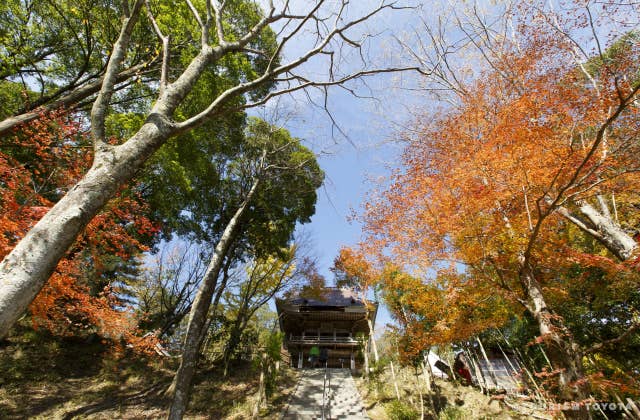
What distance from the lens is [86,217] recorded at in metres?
2.02

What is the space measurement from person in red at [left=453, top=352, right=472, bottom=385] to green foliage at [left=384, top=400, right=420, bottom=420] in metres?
7.32

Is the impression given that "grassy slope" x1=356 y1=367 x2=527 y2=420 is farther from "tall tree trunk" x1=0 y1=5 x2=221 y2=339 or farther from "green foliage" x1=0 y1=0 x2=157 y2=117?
"green foliage" x1=0 y1=0 x2=157 y2=117

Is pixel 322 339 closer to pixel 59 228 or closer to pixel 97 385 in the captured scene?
pixel 97 385

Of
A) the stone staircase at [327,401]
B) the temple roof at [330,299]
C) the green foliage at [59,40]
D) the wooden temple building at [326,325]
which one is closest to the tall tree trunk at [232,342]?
the stone staircase at [327,401]

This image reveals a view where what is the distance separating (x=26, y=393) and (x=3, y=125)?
28.9 feet

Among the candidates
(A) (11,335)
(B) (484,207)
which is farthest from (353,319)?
(A) (11,335)

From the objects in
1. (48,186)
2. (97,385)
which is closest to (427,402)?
(97,385)

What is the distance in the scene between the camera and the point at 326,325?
20.7m

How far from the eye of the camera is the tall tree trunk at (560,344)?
4.60 meters

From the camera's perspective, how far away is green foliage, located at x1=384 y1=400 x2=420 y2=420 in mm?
8750

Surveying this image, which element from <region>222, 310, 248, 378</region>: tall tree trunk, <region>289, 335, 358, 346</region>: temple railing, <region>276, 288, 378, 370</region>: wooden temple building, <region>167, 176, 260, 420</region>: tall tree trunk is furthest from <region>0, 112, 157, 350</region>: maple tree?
<region>289, 335, 358, 346</region>: temple railing

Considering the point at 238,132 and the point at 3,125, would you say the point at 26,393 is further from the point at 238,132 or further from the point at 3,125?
the point at 238,132

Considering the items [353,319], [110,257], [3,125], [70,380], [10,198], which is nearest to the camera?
[3,125]

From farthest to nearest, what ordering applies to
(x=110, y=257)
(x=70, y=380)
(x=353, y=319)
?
(x=353, y=319), (x=110, y=257), (x=70, y=380)
